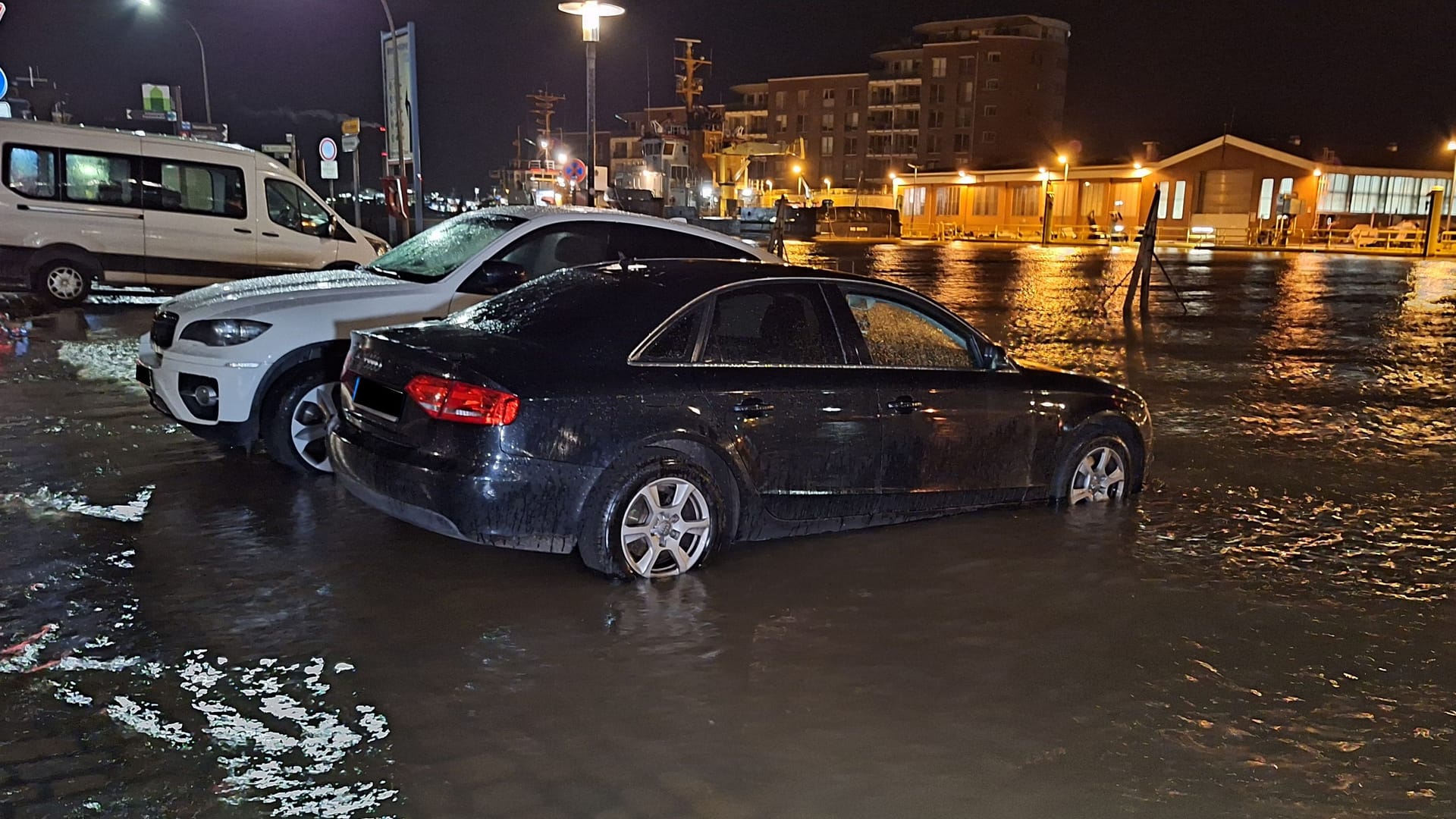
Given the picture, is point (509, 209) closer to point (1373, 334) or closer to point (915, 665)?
point (915, 665)

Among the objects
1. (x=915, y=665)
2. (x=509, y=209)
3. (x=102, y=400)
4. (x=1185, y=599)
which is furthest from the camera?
(x=102, y=400)

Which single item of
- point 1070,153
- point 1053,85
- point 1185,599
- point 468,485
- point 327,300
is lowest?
point 1185,599

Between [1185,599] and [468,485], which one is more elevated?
[468,485]

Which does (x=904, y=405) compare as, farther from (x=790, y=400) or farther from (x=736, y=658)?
(x=736, y=658)

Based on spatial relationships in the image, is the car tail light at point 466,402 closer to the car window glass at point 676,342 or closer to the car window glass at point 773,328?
the car window glass at point 676,342

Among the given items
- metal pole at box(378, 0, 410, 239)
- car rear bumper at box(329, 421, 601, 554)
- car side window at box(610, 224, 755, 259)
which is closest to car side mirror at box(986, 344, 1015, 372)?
car rear bumper at box(329, 421, 601, 554)

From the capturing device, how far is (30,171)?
1416cm

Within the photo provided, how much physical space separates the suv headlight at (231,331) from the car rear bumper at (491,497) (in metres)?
2.15

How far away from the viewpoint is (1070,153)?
60.3 m

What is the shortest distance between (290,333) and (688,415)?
9.81ft

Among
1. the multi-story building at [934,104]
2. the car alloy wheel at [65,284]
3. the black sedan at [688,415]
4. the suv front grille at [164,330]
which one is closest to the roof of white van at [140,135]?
the car alloy wheel at [65,284]

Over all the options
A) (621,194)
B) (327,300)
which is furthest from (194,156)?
(621,194)

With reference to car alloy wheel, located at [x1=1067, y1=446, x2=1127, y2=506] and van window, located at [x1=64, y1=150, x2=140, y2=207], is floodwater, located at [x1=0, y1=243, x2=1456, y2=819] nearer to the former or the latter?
car alloy wheel, located at [x1=1067, y1=446, x2=1127, y2=506]

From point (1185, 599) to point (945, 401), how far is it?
153 centimetres
